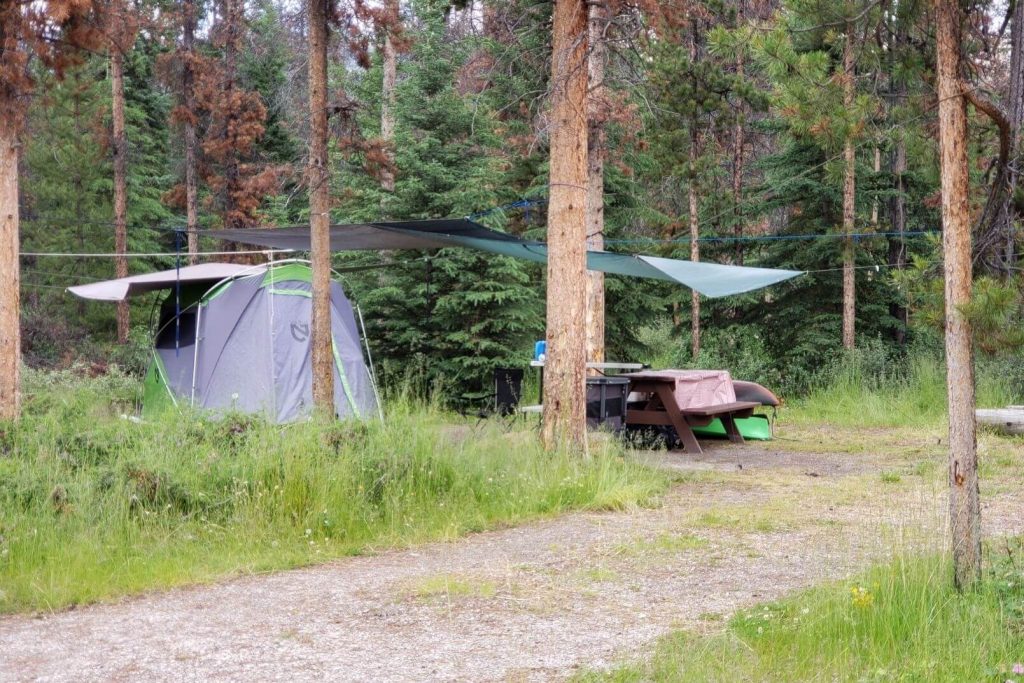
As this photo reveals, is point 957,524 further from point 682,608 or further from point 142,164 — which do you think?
point 142,164

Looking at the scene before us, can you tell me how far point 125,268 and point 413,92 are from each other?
741cm

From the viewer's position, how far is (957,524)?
161 inches

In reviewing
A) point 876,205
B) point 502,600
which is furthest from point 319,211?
point 876,205

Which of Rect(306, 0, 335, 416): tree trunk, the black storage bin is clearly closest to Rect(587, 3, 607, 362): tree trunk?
the black storage bin

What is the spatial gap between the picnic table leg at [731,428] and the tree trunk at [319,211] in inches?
155

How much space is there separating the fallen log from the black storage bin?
3896mm

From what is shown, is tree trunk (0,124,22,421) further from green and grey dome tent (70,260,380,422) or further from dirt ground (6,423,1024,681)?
dirt ground (6,423,1024,681)

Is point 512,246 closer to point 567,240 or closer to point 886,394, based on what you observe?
point 567,240

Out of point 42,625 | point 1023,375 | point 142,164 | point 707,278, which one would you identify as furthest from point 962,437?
point 142,164

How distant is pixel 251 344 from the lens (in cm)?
1066

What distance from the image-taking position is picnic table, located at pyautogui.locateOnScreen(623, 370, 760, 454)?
9523mm

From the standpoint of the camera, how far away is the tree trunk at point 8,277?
8.26m

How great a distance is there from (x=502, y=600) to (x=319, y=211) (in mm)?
4917

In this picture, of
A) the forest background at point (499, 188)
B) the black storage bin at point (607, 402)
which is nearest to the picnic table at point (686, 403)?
the black storage bin at point (607, 402)
